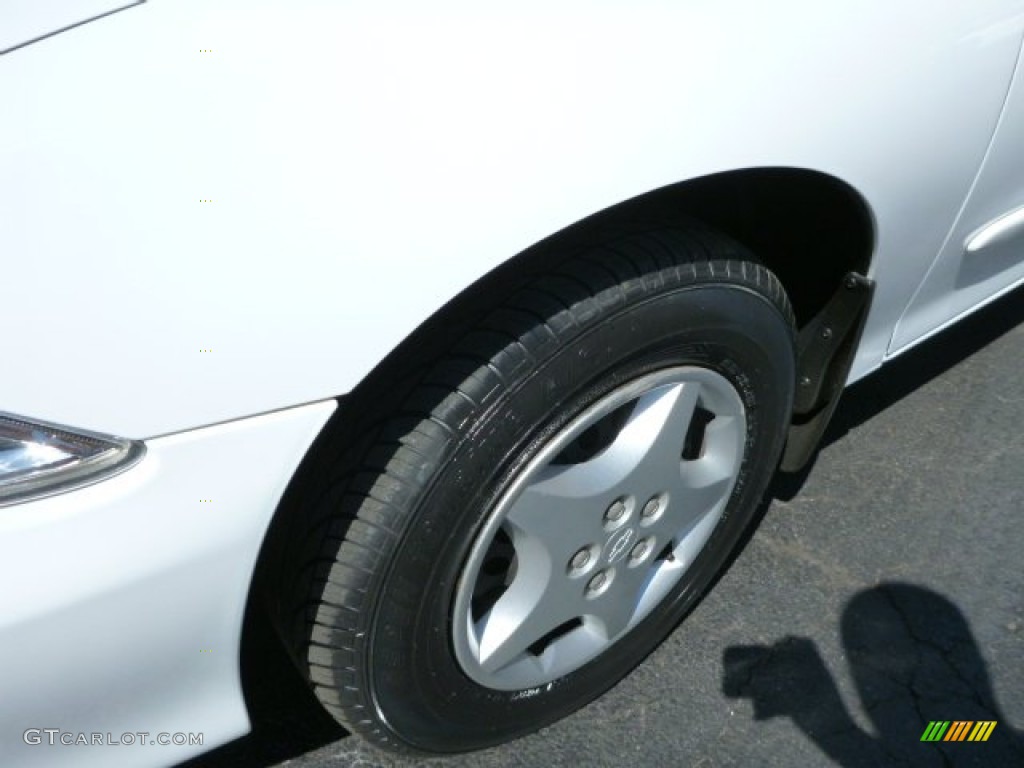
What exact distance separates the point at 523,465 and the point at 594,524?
207 mm

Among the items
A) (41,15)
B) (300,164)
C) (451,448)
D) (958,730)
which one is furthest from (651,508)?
(41,15)

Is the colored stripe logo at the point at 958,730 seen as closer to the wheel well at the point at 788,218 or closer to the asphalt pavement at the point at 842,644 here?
the asphalt pavement at the point at 842,644

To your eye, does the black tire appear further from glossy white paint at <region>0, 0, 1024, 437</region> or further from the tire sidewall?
glossy white paint at <region>0, 0, 1024, 437</region>

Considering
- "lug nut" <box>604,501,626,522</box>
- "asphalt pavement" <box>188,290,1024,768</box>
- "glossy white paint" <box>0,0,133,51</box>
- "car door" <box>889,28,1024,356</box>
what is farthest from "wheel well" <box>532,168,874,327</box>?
"glossy white paint" <box>0,0,133,51</box>

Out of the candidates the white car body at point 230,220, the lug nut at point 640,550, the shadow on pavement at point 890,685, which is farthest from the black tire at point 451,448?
the shadow on pavement at point 890,685

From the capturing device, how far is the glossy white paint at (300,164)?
46.3 inches

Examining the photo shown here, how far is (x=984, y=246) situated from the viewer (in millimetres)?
2086

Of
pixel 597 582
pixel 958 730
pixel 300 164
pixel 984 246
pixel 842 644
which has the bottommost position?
pixel 958 730

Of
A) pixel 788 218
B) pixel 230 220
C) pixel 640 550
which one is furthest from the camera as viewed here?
pixel 788 218

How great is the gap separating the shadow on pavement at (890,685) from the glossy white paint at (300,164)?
3.15 feet

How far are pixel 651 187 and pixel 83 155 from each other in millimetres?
635

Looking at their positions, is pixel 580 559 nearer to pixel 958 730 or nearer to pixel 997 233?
pixel 958 730

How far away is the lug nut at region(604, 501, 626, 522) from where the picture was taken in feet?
5.57

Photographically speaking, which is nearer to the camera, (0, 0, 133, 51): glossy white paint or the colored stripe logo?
(0, 0, 133, 51): glossy white paint
